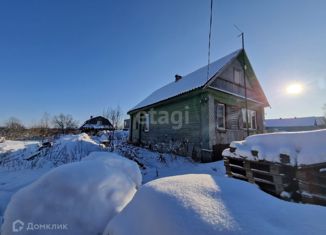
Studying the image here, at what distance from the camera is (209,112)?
353 inches

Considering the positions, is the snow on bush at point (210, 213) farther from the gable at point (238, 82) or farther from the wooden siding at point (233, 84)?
the wooden siding at point (233, 84)

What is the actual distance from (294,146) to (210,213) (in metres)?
1.79

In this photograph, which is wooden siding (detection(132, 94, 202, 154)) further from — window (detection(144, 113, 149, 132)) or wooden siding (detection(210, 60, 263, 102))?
wooden siding (detection(210, 60, 263, 102))

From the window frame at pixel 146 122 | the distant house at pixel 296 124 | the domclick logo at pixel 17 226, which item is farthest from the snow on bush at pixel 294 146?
the distant house at pixel 296 124

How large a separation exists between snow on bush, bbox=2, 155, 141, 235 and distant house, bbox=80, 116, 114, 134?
37.5m

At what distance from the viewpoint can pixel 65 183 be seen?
205 cm

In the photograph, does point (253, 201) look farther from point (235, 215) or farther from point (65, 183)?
point (65, 183)

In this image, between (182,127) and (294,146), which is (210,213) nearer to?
(294,146)

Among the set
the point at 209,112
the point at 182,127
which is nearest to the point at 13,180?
the point at 182,127

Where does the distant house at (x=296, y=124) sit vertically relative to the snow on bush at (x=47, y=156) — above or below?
above

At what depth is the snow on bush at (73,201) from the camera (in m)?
1.80

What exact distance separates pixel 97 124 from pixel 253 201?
4300 centimetres

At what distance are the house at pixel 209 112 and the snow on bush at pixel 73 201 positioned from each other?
7143 mm

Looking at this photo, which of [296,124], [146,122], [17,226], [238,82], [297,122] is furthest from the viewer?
[297,122]
